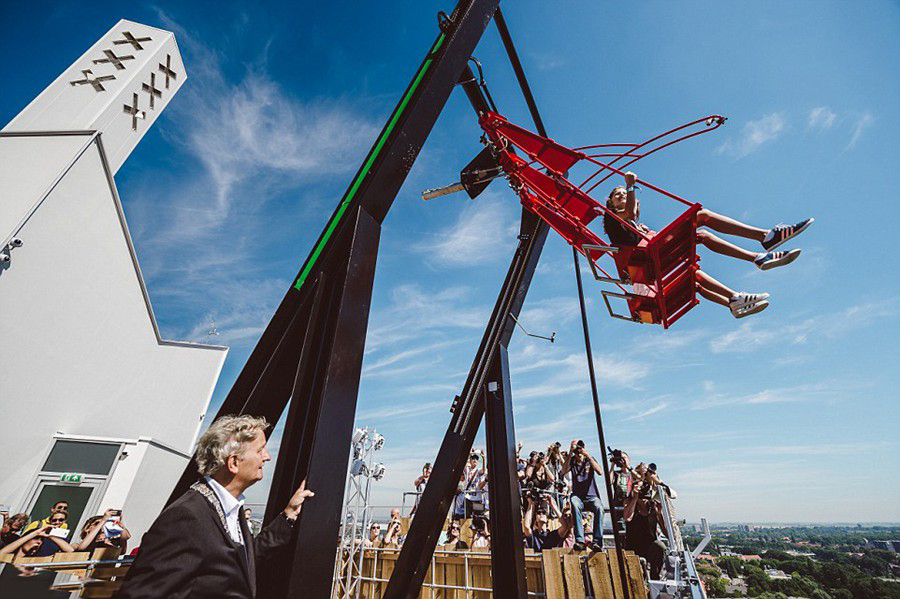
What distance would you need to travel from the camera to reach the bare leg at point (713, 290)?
12.9 feet

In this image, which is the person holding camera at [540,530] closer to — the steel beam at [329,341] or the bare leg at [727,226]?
the bare leg at [727,226]

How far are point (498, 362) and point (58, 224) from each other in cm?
1153

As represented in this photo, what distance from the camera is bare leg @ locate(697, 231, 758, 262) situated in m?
3.89

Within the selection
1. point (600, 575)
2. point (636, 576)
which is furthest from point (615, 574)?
point (636, 576)

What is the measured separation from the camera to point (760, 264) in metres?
3.60

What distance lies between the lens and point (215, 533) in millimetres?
1514

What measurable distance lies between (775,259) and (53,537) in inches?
399

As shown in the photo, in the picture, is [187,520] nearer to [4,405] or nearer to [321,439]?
[321,439]

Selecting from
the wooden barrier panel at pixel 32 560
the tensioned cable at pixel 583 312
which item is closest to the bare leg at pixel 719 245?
the tensioned cable at pixel 583 312

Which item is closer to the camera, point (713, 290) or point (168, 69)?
point (713, 290)

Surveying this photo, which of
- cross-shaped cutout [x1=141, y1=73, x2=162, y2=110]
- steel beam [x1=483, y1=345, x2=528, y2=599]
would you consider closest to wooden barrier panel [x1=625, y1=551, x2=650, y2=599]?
steel beam [x1=483, y1=345, x2=528, y2=599]

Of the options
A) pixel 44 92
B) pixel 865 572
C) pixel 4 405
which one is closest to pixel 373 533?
pixel 4 405

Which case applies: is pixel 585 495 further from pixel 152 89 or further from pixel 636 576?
pixel 152 89

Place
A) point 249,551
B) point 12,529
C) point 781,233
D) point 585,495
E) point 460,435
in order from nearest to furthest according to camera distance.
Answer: point 249,551
point 460,435
point 781,233
point 12,529
point 585,495
